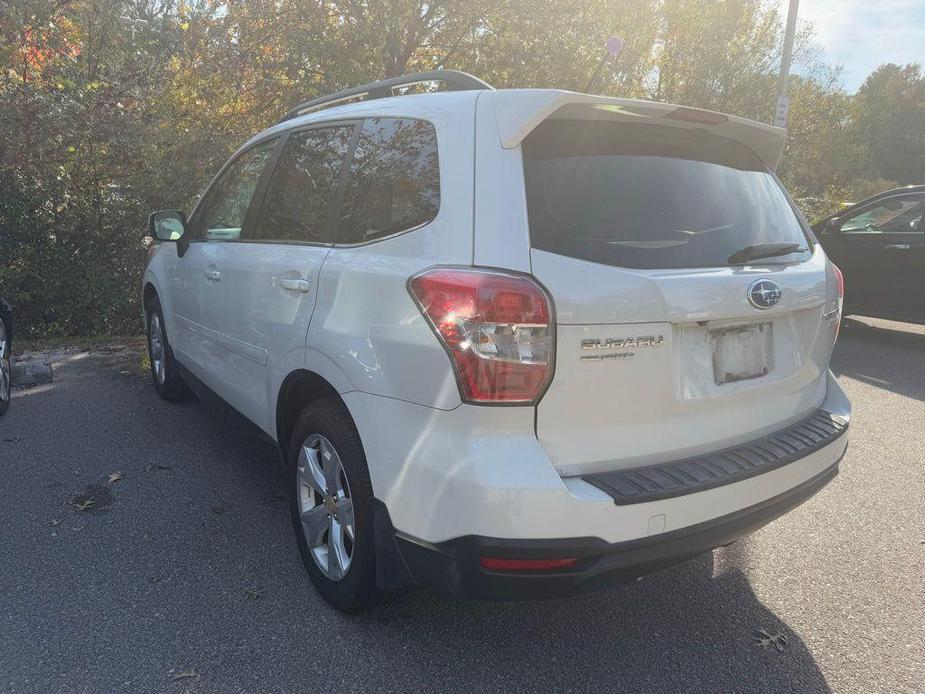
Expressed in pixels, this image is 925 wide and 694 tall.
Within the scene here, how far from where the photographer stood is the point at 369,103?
9.70 feet

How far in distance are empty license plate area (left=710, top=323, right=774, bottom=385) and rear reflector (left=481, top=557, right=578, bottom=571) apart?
0.79 m

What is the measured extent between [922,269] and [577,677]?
6.90 meters

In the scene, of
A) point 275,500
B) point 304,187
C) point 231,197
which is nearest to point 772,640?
point 275,500

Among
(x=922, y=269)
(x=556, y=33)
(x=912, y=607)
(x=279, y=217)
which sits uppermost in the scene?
(x=556, y=33)

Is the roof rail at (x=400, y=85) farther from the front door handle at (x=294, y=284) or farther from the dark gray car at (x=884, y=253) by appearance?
the dark gray car at (x=884, y=253)

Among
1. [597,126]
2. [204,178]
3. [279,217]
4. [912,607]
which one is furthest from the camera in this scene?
[204,178]

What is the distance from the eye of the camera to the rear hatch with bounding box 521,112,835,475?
79.5 inches

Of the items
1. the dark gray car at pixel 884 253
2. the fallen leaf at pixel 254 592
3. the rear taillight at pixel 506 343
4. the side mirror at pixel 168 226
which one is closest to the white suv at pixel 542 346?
the rear taillight at pixel 506 343

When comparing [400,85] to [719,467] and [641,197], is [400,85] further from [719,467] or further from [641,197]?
[719,467]

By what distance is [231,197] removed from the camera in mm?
3906

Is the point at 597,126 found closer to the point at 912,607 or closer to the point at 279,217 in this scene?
the point at 279,217

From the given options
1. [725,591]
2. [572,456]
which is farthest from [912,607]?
[572,456]

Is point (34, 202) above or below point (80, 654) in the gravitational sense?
above

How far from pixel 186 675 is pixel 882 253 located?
798cm
